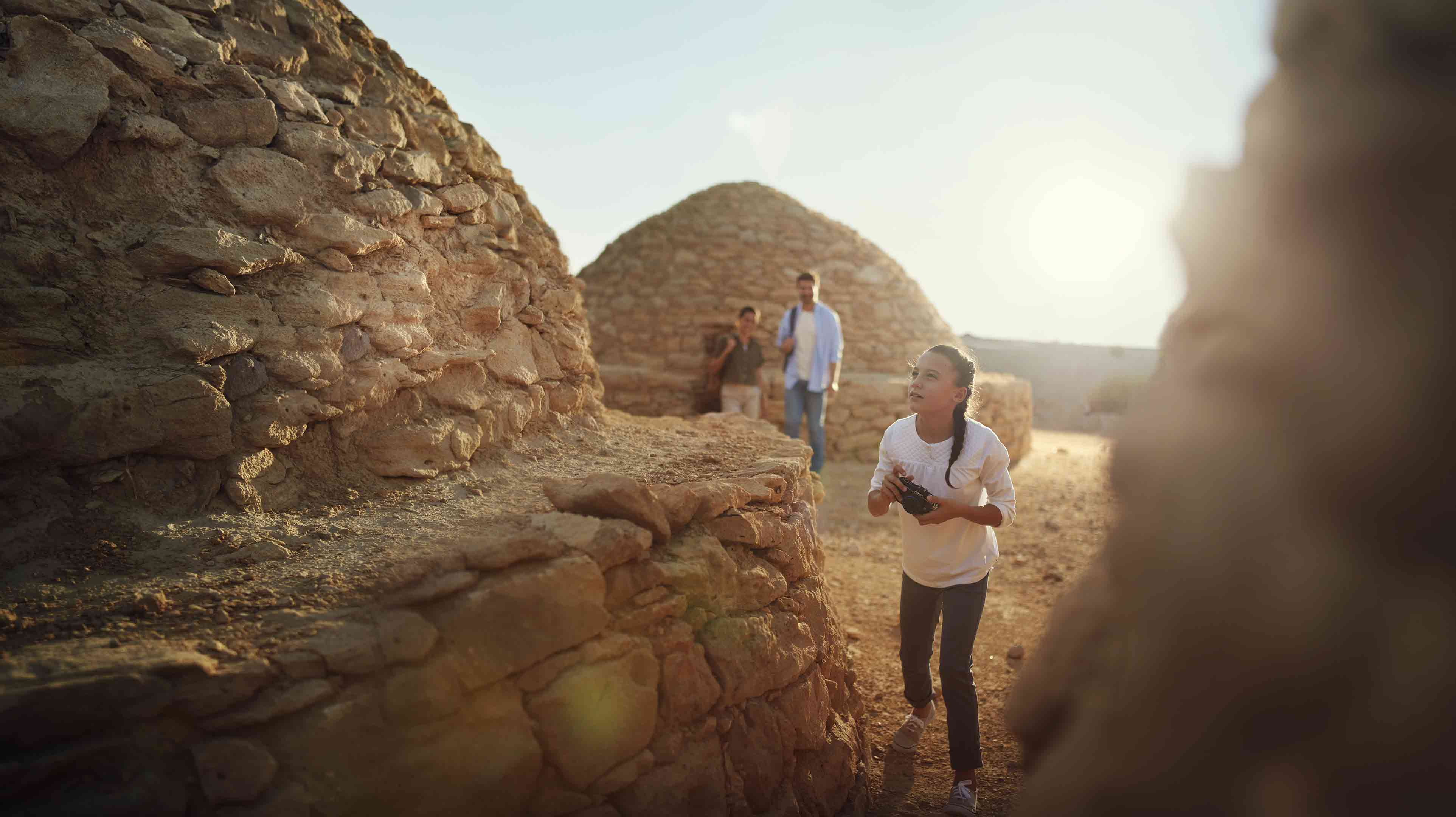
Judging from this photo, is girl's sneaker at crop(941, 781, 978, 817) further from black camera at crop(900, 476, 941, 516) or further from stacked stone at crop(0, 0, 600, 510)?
stacked stone at crop(0, 0, 600, 510)

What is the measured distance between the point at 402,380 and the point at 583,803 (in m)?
1.67

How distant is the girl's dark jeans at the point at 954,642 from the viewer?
2537 millimetres

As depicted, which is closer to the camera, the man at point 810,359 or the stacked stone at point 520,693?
the stacked stone at point 520,693

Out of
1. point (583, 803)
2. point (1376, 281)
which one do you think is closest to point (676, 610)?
point (583, 803)

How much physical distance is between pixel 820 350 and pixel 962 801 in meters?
4.33

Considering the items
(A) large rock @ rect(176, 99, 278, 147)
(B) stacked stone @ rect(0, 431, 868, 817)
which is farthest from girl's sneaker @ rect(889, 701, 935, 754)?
(A) large rock @ rect(176, 99, 278, 147)

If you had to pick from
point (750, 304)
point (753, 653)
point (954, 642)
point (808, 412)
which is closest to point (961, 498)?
point (954, 642)

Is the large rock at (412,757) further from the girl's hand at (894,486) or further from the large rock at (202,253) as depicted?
the large rock at (202,253)

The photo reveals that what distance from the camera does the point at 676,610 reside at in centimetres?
229

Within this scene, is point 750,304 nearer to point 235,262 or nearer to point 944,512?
point 944,512

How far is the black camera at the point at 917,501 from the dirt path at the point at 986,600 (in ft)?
1.81

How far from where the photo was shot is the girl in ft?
8.32

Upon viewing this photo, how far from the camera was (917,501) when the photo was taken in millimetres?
2453

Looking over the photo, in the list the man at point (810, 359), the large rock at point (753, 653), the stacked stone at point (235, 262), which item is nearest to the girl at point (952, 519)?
the large rock at point (753, 653)
